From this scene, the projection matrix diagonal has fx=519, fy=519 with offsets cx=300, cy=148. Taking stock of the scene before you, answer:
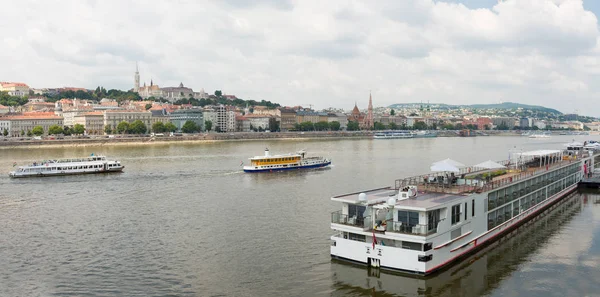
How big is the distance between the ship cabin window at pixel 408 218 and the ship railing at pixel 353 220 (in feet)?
2.85

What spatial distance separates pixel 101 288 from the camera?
45.3ft

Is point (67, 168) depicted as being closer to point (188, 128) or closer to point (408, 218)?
point (408, 218)

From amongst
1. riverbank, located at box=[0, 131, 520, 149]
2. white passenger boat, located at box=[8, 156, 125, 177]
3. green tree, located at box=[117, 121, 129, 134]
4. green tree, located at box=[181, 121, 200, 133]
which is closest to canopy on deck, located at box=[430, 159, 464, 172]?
white passenger boat, located at box=[8, 156, 125, 177]

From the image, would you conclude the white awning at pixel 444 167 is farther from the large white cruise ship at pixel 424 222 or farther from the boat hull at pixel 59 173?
the boat hull at pixel 59 173

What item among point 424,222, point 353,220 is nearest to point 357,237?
point 353,220

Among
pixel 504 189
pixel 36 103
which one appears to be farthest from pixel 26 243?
pixel 36 103

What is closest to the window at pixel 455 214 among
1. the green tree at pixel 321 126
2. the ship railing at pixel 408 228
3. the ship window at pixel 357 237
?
the ship railing at pixel 408 228

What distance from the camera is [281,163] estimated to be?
144 ft

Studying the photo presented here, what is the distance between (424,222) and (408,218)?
55 centimetres

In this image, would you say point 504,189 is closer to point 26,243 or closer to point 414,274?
point 414,274

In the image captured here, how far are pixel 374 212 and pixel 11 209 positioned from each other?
1949 cm

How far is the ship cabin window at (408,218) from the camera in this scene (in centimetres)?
1425

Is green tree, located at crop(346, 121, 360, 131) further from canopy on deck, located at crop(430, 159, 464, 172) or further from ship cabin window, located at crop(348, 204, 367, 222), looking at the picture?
ship cabin window, located at crop(348, 204, 367, 222)

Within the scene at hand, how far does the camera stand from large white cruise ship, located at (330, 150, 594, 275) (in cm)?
1386
